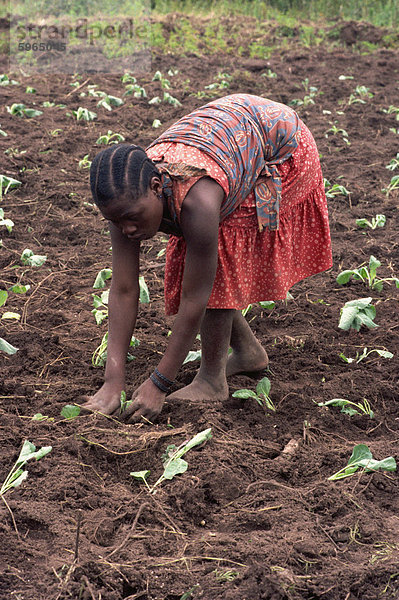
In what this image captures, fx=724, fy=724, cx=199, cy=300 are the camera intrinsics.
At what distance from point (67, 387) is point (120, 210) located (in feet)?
3.27

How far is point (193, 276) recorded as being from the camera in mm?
2447

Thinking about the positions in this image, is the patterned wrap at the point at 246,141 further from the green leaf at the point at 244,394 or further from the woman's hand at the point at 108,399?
the woman's hand at the point at 108,399

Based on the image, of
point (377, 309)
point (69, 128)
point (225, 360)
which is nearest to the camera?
point (225, 360)

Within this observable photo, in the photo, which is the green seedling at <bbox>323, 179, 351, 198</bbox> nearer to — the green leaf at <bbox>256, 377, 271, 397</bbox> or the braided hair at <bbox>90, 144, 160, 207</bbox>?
the green leaf at <bbox>256, 377, 271, 397</bbox>

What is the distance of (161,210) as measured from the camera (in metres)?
2.34

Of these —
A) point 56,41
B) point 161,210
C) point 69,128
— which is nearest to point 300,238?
point 161,210

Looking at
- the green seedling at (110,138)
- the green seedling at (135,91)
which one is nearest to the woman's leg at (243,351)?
the green seedling at (110,138)

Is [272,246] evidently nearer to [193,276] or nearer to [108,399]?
[193,276]

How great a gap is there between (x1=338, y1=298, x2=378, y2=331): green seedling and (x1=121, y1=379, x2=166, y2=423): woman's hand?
3.08 ft

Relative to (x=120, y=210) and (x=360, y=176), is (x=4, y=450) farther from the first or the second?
(x=360, y=176)

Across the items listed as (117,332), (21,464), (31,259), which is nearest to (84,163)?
(31,259)

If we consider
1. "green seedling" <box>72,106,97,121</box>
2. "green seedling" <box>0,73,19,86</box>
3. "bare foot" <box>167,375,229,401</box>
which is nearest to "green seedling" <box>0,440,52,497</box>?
"bare foot" <box>167,375,229,401</box>

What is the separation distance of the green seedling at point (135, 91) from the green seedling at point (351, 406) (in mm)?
5219

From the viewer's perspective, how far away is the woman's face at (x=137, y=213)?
2.25 m
